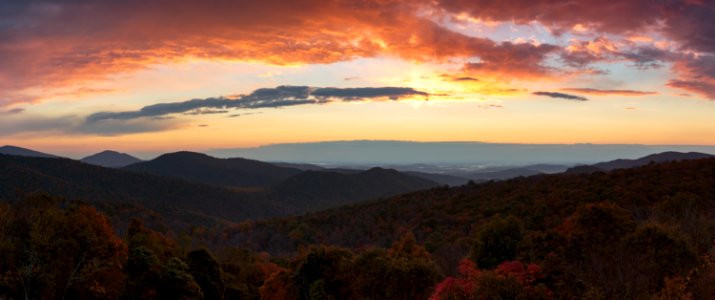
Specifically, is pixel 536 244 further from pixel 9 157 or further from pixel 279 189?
pixel 279 189

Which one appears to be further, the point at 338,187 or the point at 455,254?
the point at 338,187

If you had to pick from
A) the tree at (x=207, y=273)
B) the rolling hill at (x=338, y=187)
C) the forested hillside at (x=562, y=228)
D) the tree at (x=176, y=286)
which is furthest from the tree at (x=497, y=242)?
the rolling hill at (x=338, y=187)

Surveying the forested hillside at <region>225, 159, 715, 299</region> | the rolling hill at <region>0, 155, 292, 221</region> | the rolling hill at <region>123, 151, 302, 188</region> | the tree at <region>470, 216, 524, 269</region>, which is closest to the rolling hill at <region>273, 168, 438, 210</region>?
the rolling hill at <region>0, 155, 292, 221</region>

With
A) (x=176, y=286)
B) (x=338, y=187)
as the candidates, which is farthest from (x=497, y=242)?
(x=338, y=187)

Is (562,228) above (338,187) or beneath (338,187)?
above

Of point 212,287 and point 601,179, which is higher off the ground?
point 601,179

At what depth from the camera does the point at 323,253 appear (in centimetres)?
3294

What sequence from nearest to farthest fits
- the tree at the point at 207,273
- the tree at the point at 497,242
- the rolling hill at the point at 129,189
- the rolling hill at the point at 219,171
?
the tree at the point at 497,242 → the tree at the point at 207,273 → the rolling hill at the point at 129,189 → the rolling hill at the point at 219,171

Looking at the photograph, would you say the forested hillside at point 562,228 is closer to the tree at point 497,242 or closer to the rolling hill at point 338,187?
the tree at point 497,242

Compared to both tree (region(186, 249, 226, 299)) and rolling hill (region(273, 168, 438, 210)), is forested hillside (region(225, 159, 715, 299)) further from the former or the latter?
rolling hill (region(273, 168, 438, 210))

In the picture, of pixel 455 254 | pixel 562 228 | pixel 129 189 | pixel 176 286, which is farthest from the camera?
pixel 129 189

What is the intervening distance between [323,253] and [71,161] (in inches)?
3952

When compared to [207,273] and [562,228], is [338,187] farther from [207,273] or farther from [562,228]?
[562,228]

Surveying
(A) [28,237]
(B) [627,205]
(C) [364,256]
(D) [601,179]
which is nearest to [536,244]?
(C) [364,256]
